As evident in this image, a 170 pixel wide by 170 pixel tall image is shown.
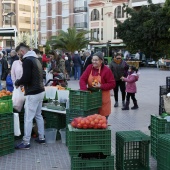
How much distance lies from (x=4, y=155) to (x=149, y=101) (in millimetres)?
7665

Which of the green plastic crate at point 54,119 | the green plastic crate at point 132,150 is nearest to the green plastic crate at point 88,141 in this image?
the green plastic crate at point 132,150

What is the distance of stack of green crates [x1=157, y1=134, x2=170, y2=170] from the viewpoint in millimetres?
5188

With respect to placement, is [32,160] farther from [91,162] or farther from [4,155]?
[91,162]

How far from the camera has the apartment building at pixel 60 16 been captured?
63219 millimetres

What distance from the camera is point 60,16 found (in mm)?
67688

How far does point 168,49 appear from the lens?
9.30m

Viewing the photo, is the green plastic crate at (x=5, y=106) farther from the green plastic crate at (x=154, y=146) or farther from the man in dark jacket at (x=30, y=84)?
the green plastic crate at (x=154, y=146)

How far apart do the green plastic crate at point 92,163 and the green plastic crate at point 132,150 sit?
0.31m

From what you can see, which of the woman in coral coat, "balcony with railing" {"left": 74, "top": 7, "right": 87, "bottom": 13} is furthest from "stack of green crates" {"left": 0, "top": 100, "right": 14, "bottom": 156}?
"balcony with railing" {"left": 74, "top": 7, "right": 87, "bottom": 13}

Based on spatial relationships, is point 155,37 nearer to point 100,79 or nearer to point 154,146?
point 100,79

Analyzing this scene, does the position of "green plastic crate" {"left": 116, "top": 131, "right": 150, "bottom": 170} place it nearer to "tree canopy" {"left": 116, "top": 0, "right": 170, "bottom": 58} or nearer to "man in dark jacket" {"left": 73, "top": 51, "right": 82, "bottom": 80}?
"tree canopy" {"left": 116, "top": 0, "right": 170, "bottom": 58}

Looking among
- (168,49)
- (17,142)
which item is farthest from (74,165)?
(168,49)

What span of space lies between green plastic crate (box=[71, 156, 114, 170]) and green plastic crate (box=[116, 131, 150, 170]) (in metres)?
0.31

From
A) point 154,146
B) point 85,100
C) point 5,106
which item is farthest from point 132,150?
point 5,106
